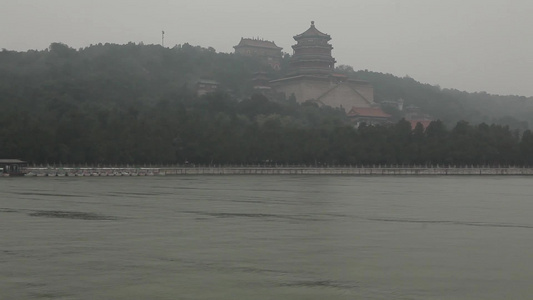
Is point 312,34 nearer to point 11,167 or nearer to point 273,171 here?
point 273,171

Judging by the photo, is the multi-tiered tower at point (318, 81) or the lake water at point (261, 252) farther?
the multi-tiered tower at point (318, 81)

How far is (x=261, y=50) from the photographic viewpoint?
18175 cm

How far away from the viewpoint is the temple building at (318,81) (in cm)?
14438

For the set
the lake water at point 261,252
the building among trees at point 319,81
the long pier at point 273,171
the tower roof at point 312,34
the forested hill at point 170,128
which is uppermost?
the tower roof at point 312,34

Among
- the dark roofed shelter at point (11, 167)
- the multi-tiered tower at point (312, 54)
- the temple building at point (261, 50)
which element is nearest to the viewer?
the dark roofed shelter at point (11, 167)

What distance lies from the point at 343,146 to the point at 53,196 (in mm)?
60711

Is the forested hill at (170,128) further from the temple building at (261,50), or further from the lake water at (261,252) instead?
the lake water at (261,252)

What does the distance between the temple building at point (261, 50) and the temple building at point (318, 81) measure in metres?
21.9

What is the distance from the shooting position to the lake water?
1450 centimetres

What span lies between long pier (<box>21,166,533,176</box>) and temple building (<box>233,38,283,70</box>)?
287 feet

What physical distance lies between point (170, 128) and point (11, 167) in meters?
22.0

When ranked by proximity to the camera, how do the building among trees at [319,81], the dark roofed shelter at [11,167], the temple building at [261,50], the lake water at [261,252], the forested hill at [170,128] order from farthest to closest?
the temple building at [261,50] → the building among trees at [319,81] → the forested hill at [170,128] → the dark roofed shelter at [11,167] → the lake water at [261,252]

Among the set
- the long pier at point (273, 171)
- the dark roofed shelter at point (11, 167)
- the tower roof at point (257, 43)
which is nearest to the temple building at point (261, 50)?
the tower roof at point (257, 43)

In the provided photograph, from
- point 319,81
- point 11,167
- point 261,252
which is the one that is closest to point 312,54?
point 319,81
